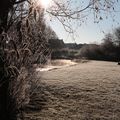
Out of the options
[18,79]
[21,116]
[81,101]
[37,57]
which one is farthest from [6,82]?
[81,101]

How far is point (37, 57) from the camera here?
10125 mm

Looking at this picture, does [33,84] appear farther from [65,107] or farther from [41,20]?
[41,20]

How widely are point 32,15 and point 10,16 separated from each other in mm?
696

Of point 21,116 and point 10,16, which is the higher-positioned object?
point 10,16

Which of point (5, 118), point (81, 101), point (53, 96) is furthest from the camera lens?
point (53, 96)

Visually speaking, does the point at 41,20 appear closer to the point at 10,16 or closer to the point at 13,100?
the point at 10,16

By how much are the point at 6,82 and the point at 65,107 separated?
2.61 metres

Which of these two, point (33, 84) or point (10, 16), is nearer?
point (10, 16)

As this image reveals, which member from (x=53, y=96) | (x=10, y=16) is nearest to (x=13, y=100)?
(x=10, y=16)

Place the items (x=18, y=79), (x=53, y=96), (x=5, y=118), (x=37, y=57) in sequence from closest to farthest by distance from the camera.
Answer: (x=5, y=118) < (x=18, y=79) < (x=37, y=57) < (x=53, y=96)

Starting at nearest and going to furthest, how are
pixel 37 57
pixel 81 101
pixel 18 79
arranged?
pixel 18 79 < pixel 37 57 < pixel 81 101

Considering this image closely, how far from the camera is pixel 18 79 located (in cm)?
908

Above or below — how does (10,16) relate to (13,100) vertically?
above

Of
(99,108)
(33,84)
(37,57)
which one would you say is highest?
(37,57)
